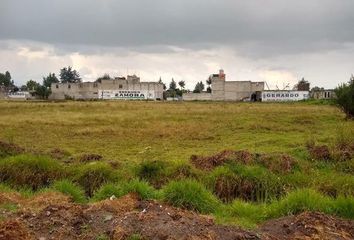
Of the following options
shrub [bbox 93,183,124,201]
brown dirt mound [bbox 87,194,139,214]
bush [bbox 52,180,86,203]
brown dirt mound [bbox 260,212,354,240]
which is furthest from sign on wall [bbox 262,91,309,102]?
brown dirt mound [bbox 87,194,139,214]

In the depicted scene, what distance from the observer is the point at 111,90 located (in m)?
125

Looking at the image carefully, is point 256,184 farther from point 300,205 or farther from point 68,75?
point 68,75

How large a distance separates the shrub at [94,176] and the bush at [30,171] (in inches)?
23.2

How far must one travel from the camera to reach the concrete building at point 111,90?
124 metres

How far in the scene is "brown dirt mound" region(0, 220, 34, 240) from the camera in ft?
22.8

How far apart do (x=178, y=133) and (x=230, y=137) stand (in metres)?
3.68

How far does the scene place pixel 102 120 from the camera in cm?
3881

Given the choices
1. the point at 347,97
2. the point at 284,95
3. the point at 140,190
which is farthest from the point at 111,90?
the point at 140,190

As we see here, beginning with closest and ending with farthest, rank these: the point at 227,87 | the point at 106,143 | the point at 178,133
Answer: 1. the point at 106,143
2. the point at 178,133
3. the point at 227,87

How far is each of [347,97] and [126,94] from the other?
298 feet

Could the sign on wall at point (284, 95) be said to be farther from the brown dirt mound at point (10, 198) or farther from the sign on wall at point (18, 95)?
the brown dirt mound at point (10, 198)

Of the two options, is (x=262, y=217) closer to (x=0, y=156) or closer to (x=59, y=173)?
(x=59, y=173)

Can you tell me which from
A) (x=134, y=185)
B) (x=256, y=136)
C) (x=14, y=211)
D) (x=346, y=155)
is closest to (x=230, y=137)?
(x=256, y=136)

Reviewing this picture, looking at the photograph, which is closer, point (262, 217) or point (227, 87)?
point (262, 217)
